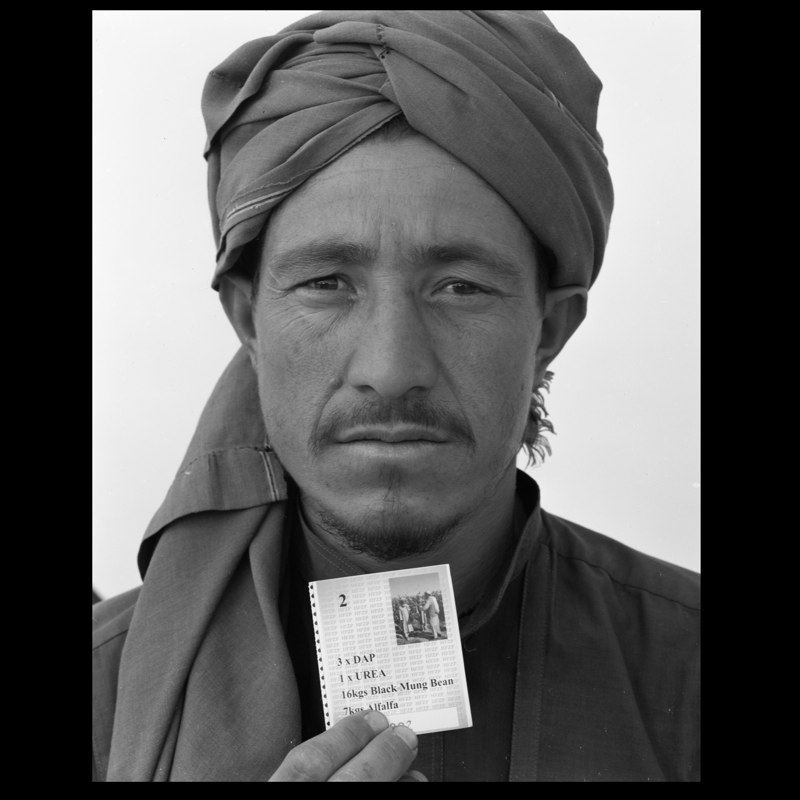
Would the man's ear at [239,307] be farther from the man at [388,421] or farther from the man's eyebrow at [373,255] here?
the man's eyebrow at [373,255]

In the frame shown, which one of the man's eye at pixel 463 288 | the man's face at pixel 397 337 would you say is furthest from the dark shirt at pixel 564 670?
the man's eye at pixel 463 288

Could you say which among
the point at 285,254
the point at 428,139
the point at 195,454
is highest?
the point at 428,139

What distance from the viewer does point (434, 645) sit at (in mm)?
1737

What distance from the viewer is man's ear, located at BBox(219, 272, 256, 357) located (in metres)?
2.08

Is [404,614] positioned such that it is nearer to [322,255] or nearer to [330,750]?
[330,750]

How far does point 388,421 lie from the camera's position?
1737 millimetres

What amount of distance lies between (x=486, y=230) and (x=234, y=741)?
1087 millimetres

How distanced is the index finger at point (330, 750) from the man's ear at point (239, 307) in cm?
85

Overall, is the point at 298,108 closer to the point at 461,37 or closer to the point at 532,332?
the point at 461,37

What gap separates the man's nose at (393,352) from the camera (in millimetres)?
1693

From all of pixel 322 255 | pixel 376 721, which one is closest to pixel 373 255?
→ pixel 322 255

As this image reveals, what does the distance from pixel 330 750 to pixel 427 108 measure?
1163 mm

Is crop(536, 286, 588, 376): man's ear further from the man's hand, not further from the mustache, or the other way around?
the man's hand

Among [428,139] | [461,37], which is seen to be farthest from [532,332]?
[461,37]
